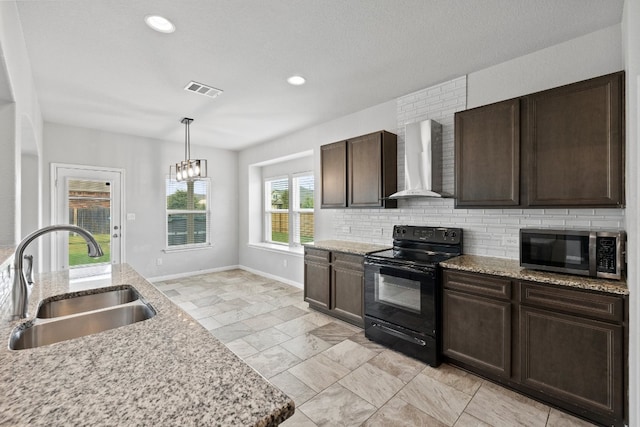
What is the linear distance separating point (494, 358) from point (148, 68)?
3987 millimetres

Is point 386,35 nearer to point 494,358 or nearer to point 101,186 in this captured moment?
point 494,358

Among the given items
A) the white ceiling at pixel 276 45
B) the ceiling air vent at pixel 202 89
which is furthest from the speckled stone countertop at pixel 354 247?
the ceiling air vent at pixel 202 89

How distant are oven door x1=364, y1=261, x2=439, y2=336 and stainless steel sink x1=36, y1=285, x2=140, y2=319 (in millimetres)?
2173

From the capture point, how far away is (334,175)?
412 centimetres

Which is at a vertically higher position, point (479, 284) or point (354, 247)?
point (354, 247)

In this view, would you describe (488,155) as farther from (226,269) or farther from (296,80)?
(226,269)

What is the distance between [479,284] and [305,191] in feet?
12.0

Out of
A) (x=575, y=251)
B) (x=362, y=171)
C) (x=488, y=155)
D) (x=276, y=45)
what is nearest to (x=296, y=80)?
(x=276, y=45)

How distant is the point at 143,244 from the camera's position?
18.2ft

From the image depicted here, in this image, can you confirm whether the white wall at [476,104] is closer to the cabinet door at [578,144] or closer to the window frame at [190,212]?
the cabinet door at [578,144]

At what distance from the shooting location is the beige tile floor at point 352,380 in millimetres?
2070

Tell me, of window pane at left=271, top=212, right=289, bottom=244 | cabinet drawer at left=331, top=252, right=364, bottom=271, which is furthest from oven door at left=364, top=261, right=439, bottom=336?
window pane at left=271, top=212, right=289, bottom=244

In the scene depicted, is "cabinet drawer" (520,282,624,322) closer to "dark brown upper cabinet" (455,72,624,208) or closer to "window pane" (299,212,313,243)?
"dark brown upper cabinet" (455,72,624,208)

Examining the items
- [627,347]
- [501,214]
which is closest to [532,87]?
[501,214]
